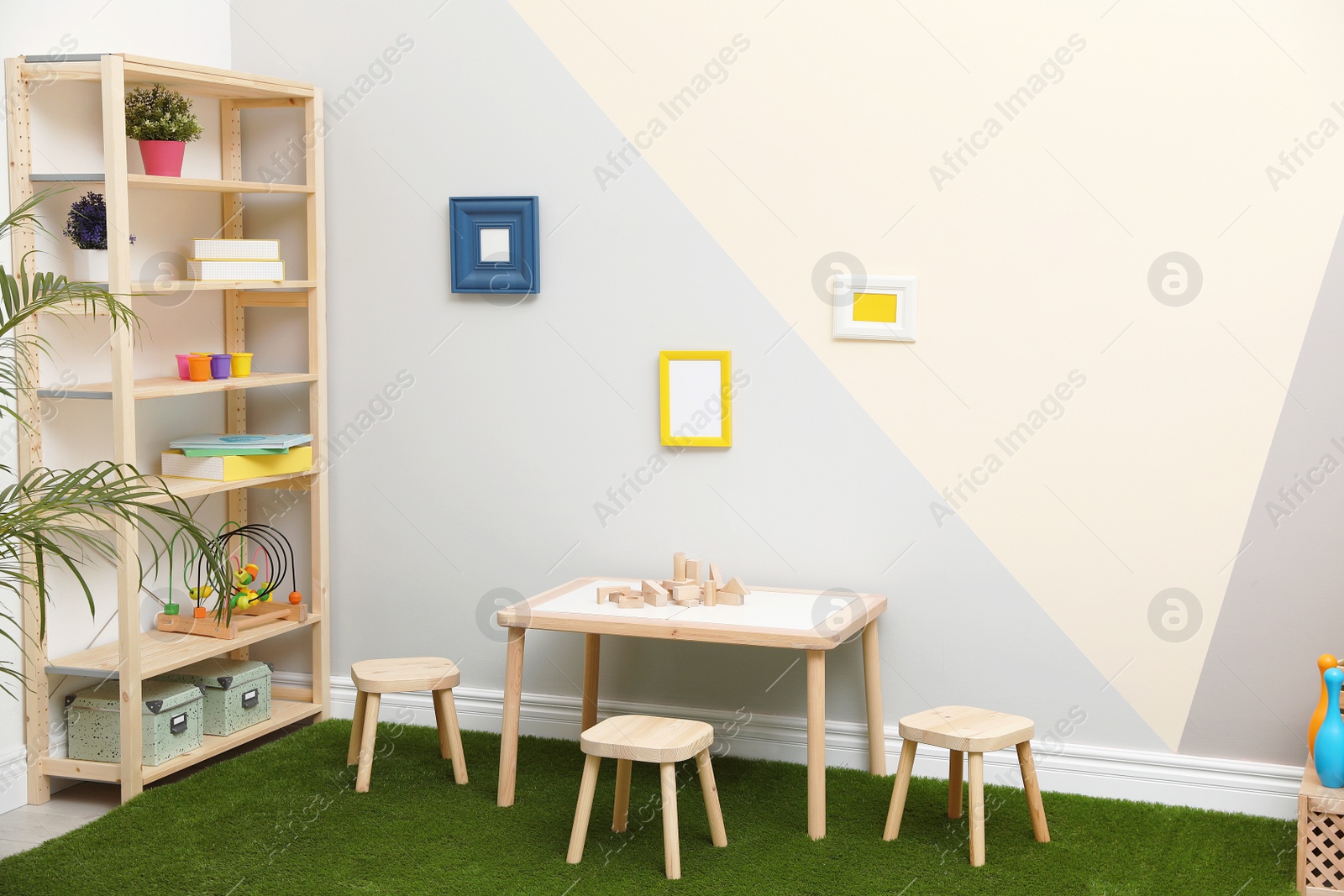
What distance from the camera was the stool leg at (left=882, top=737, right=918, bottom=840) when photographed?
2.91 meters

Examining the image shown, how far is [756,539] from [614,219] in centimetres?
103

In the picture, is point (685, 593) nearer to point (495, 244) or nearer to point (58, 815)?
point (495, 244)

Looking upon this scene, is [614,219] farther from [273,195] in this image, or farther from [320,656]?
[320,656]

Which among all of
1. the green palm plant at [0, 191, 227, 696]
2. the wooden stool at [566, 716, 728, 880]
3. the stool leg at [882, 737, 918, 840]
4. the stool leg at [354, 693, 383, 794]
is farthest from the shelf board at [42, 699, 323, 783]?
the stool leg at [882, 737, 918, 840]

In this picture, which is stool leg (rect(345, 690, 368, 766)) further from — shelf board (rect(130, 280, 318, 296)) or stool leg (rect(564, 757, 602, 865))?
shelf board (rect(130, 280, 318, 296))

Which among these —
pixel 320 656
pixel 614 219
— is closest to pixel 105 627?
pixel 320 656

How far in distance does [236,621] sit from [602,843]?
141 cm

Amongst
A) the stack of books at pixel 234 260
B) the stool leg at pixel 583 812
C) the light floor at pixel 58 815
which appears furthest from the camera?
the stack of books at pixel 234 260

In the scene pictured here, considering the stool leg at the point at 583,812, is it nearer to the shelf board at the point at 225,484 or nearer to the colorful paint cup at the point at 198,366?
the shelf board at the point at 225,484

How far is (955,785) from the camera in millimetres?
3070

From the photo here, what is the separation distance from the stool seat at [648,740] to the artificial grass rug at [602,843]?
287 millimetres

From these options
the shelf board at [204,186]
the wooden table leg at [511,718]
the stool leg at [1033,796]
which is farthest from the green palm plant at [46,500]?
the stool leg at [1033,796]

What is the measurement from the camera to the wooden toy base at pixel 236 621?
356cm

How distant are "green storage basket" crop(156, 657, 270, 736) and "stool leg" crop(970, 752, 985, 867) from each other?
7.09 feet
